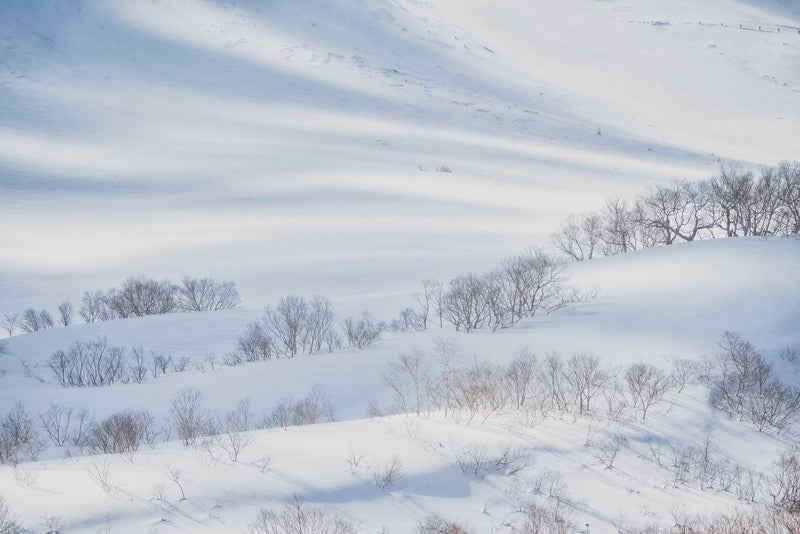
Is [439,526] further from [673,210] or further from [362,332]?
[673,210]

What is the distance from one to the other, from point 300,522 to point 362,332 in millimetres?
20696

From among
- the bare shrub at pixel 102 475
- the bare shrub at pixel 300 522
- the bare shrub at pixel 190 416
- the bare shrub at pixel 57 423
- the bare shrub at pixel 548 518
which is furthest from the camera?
the bare shrub at pixel 57 423

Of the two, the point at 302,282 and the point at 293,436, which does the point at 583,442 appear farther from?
the point at 302,282

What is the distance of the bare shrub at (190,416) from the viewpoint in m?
17.0

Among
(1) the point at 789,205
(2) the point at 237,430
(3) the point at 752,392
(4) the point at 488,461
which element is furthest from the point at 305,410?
(1) the point at 789,205

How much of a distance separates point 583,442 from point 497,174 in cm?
7793

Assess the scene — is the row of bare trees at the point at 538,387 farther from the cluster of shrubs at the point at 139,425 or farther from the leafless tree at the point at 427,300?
the leafless tree at the point at 427,300

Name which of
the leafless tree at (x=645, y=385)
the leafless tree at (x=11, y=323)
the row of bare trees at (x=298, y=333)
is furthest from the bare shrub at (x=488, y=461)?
the leafless tree at (x=11, y=323)

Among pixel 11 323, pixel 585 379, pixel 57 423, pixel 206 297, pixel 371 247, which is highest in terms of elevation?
pixel 371 247

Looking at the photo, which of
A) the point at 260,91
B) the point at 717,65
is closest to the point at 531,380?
the point at 260,91

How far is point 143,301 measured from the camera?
44.4m

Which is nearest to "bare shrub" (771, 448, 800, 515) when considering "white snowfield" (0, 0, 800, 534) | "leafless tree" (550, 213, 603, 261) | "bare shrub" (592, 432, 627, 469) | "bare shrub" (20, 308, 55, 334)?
"white snowfield" (0, 0, 800, 534)

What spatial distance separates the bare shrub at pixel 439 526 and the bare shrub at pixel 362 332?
17669 millimetres

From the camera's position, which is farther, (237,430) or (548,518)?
(237,430)
